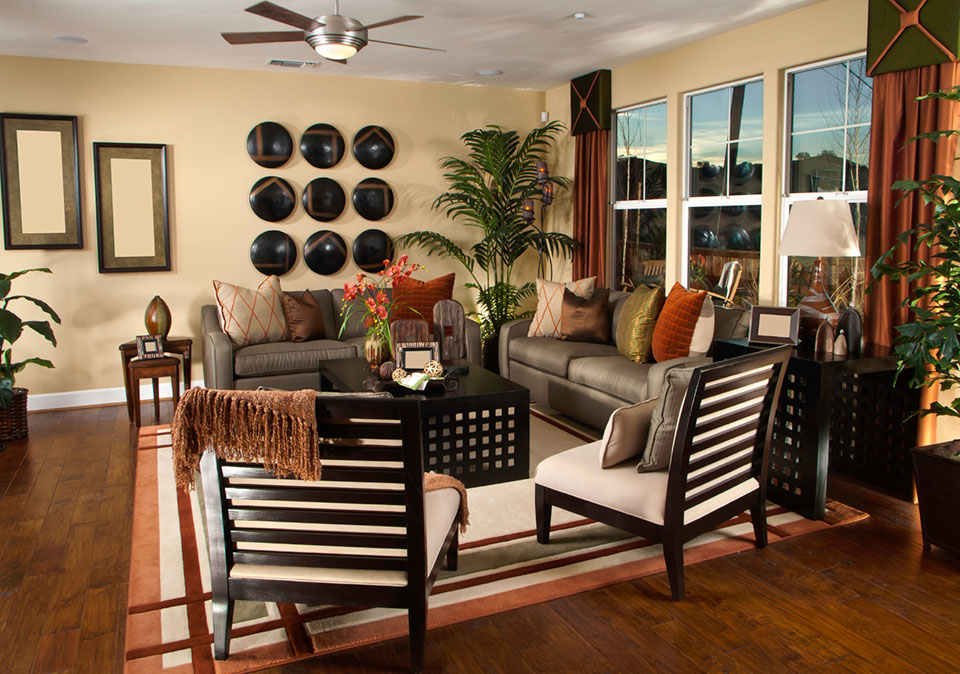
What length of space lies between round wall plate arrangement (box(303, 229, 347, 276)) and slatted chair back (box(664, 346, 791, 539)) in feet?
14.4

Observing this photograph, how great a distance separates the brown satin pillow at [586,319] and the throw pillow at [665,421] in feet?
8.72

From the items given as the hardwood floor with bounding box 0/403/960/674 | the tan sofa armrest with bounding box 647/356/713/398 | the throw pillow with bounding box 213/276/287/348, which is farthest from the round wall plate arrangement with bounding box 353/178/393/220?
the hardwood floor with bounding box 0/403/960/674

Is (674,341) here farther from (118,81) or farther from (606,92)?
(118,81)

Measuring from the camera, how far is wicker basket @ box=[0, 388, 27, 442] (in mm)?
4738

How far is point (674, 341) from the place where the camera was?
4398 mm

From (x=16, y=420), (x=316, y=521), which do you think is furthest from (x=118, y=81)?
(x=316, y=521)

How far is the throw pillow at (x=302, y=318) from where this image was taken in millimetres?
5730

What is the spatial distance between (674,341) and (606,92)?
280 cm

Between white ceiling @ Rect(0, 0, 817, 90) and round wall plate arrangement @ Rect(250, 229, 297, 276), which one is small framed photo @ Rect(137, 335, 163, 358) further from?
white ceiling @ Rect(0, 0, 817, 90)

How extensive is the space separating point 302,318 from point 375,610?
3.48 meters

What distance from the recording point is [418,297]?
19.0 feet

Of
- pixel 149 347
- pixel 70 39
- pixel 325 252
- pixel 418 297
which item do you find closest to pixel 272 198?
pixel 325 252

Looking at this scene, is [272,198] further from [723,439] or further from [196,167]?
[723,439]

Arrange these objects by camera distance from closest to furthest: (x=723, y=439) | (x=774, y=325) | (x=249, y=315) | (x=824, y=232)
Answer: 1. (x=723, y=439)
2. (x=824, y=232)
3. (x=774, y=325)
4. (x=249, y=315)
